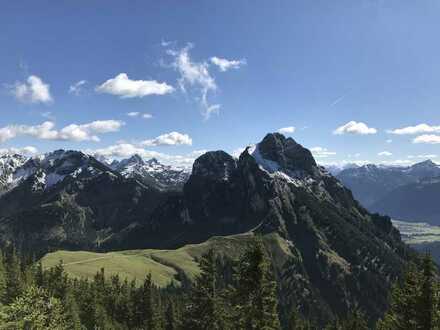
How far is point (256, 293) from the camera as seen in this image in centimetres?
3609

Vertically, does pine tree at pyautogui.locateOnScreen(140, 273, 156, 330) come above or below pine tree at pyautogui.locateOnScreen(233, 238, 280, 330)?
below

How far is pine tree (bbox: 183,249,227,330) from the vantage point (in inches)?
1710

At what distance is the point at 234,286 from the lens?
3788 centimetres

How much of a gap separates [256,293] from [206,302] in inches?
351

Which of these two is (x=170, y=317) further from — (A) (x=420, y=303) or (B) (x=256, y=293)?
(A) (x=420, y=303)

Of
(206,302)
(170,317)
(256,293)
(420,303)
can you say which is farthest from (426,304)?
(170,317)

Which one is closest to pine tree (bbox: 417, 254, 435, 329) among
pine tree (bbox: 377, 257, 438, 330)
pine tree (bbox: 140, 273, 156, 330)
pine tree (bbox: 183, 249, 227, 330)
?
pine tree (bbox: 377, 257, 438, 330)

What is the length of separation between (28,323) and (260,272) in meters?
29.1

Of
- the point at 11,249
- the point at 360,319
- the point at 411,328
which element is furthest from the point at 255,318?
the point at 11,249

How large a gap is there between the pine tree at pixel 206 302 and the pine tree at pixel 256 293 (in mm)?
6623

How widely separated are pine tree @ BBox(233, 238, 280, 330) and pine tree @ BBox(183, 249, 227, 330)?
6623mm

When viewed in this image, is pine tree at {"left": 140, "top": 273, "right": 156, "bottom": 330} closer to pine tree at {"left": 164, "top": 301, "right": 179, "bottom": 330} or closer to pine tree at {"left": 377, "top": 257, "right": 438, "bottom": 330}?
pine tree at {"left": 164, "top": 301, "right": 179, "bottom": 330}

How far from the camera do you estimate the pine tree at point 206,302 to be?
143 ft

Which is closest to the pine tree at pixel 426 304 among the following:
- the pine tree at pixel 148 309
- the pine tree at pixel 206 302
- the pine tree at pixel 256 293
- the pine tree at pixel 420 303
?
the pine tree at pixel 420 303
